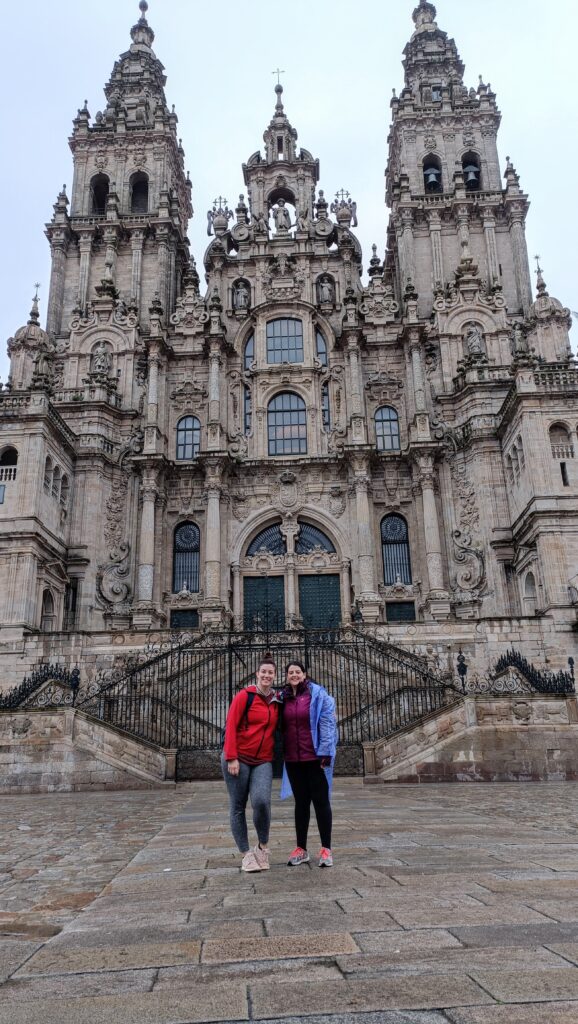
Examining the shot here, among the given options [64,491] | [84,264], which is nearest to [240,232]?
[84,264]

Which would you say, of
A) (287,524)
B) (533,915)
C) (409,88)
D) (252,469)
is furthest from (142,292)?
(533,915)

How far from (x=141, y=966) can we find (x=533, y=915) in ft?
7.72

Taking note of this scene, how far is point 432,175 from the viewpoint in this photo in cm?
3794

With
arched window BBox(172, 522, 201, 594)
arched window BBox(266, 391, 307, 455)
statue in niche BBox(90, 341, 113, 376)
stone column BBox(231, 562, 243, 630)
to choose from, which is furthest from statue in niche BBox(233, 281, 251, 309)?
stone column BBox(231, 562, 243, 630)

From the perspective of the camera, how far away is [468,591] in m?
28.8

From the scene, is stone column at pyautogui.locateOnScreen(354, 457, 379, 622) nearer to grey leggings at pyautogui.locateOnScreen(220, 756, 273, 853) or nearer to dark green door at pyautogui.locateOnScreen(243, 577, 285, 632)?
dark green door at pyautogui.locateOnScreen(243, 577, 285, 632)

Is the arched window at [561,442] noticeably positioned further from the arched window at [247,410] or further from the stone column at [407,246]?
the arched window at [247,410]

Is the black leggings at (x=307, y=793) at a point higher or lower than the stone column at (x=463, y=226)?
lower

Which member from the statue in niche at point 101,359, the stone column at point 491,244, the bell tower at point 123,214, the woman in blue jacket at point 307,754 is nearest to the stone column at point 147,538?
the statue in niche at point 101,359

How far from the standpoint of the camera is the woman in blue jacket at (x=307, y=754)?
6582 millimetres

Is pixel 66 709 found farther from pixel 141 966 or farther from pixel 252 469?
pixel 252 469

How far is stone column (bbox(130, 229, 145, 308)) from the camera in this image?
117ft

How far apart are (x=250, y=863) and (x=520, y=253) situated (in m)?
34.3

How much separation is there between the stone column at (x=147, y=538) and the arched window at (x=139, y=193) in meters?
16.4
